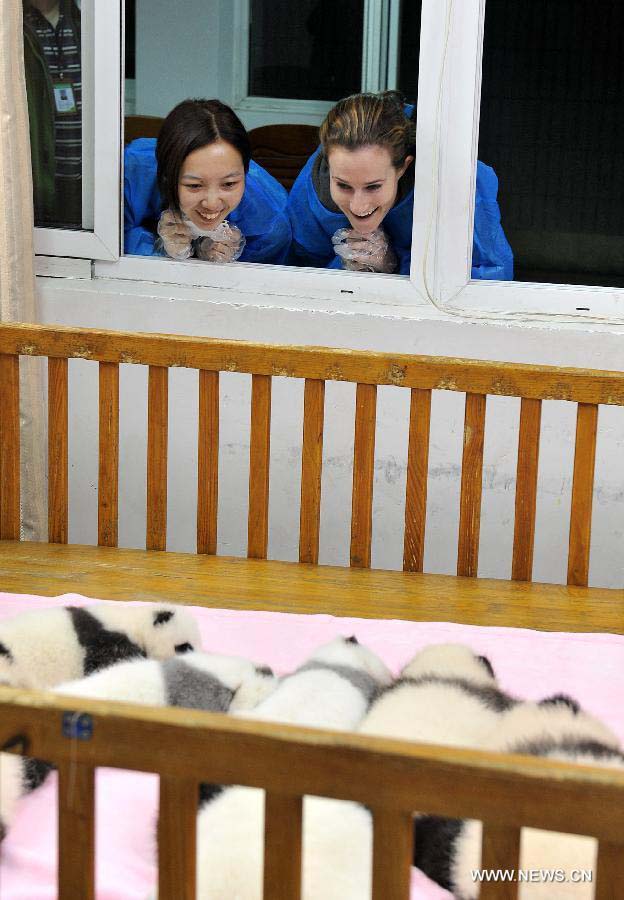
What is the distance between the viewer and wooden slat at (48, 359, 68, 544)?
201 centimetres

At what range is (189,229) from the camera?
99.9 inches

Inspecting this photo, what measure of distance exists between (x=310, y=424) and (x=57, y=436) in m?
0.47

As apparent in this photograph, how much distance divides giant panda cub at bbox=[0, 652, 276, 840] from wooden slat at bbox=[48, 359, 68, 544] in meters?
0.73

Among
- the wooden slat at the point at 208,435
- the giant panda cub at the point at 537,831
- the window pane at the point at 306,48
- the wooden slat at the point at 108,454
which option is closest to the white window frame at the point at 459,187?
the window pane at the point at 306,48

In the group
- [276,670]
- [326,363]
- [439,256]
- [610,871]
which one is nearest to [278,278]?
[439,256]

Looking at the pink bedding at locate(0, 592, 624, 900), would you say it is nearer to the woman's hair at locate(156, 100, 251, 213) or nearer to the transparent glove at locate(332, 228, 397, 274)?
the transparent glove at locate(332, 228, 397, 274)

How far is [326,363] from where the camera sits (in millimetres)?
1931

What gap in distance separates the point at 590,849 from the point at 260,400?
1153mm

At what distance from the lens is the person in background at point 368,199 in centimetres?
240

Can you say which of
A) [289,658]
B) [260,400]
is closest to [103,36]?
[260,400]

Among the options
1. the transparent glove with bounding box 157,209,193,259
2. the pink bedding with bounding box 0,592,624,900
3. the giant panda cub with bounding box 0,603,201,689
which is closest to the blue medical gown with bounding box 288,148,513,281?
the transparent glove with bounding box 157,209,193,259

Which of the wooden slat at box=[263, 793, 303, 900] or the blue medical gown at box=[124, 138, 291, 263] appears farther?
the blue medical gown at box=[124, 138, 291, 263]

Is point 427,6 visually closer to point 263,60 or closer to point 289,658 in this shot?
point 263,60

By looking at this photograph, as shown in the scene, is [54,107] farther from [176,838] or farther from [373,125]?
[176,838]
